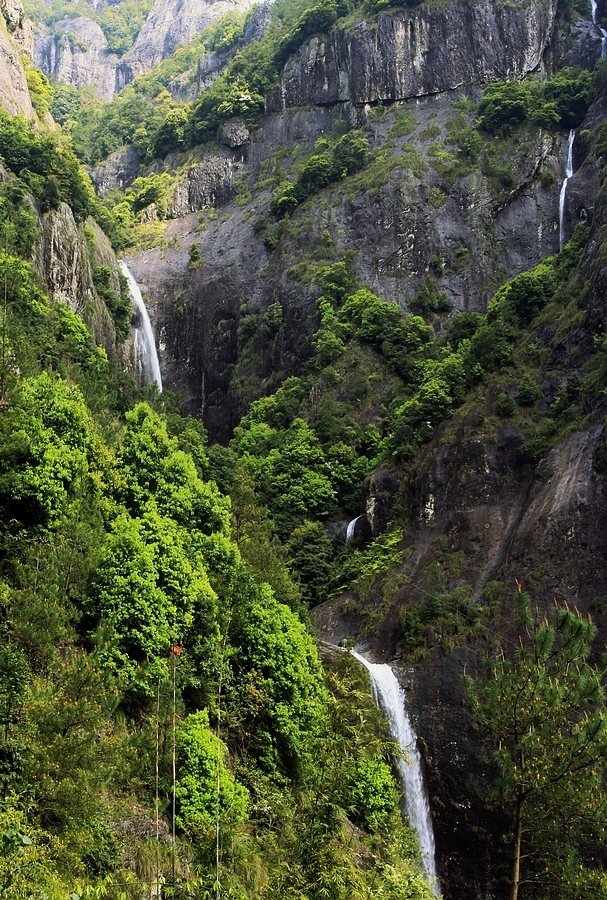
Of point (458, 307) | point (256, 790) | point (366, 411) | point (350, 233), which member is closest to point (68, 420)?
point (256, 790)

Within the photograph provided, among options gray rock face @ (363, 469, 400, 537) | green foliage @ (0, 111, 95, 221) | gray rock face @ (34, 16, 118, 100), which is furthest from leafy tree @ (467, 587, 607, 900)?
gray rock face @ (34, 16, 118, 100)

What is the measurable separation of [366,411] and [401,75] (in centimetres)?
3304

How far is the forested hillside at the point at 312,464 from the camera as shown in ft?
51.7

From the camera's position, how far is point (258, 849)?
1706 centimetres

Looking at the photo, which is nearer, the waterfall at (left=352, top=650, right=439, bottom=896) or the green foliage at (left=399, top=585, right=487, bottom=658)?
the waterfall at (left=352, top=650, right=439, bottom=896)

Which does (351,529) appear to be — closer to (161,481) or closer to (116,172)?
(161,481)

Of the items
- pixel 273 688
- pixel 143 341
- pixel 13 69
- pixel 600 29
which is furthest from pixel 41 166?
pixel 600 29

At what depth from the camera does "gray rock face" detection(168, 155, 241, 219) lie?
72.6 metres

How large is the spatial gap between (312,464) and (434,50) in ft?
130

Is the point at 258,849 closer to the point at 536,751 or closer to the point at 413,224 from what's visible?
the point at 536,751

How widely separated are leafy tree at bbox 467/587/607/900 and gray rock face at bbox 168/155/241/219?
203 ft

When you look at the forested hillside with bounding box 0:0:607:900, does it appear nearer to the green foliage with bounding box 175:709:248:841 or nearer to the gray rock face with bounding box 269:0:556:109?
the green foliage with bounding box 175:709:248:841

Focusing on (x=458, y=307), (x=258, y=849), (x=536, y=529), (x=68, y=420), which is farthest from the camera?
(x=458, y=307)

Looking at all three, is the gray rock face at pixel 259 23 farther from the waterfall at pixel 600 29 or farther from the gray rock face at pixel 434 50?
the waterfall at pixel 600 29
